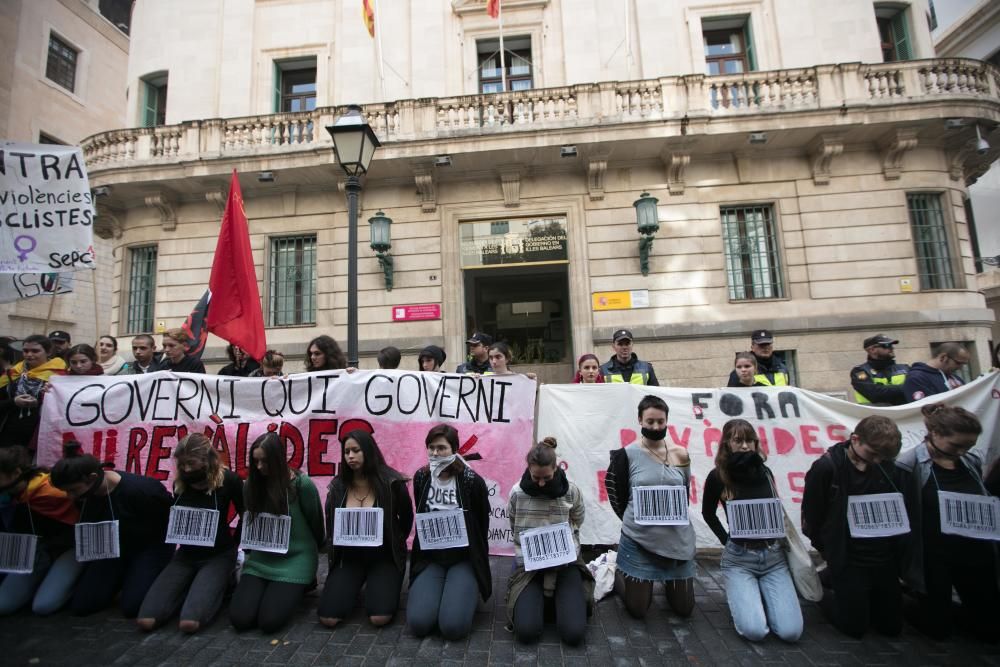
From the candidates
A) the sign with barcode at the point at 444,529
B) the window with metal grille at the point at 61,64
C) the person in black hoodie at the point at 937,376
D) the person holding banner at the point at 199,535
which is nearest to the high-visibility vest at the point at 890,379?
the person in black hoodie at the point at 937,376

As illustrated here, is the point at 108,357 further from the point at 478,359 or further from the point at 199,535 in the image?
the point at 478,359

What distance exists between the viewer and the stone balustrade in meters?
10.4

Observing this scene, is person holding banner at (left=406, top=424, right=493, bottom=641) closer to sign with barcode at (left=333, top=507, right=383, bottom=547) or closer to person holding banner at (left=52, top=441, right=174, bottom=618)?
sign with barcode at (left=333, top=507, right=383, bottom=547)

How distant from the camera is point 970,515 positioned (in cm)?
331

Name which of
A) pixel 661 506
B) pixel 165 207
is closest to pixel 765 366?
pixel 661 506

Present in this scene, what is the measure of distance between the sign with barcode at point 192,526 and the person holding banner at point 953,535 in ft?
17.5

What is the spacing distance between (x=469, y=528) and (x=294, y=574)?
4.68ft

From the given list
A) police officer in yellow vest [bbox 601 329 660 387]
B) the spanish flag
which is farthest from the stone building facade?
police officer in yellow vest [bbox 601 329 660 387]

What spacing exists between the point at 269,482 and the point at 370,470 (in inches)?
31.7

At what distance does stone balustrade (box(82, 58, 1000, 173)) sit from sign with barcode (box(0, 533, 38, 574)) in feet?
30.5

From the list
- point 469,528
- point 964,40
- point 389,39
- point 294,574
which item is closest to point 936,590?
point 469,528

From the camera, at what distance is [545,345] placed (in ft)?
44.5

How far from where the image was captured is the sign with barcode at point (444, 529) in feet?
Answer: 12.0

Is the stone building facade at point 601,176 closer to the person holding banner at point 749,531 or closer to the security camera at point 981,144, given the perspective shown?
the security camera at point 981,144
